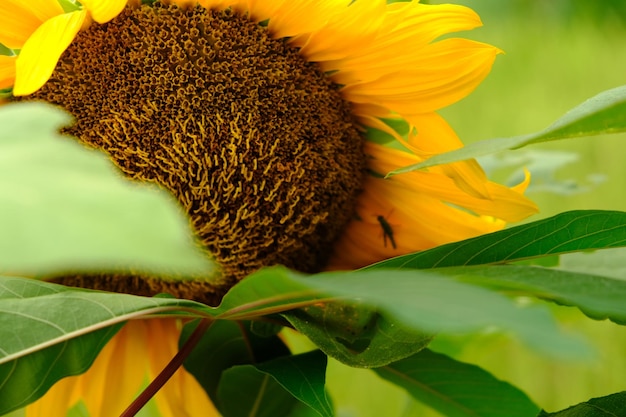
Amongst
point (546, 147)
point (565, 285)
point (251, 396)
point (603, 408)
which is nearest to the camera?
point (565, 285)

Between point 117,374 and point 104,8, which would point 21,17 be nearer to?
point 104,8

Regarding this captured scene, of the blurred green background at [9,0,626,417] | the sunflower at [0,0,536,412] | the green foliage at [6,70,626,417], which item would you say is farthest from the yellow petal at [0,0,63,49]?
the blurred green background at [9,0,626,417]

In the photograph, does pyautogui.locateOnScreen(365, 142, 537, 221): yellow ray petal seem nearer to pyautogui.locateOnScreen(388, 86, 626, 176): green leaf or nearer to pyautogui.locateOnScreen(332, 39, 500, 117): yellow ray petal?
pyautogui.locateOnScreen(332, 39, 500, 117): yellow ray petal

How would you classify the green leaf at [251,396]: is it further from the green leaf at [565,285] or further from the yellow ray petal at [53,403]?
the green leaf at [565,285]

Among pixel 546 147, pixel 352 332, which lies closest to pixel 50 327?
pixel 352 332

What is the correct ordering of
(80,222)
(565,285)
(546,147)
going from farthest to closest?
(546,147) → (565,285) → (80,222)

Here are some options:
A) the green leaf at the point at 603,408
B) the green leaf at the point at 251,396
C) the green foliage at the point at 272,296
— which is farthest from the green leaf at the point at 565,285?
the green leaf at the point at 251,396
